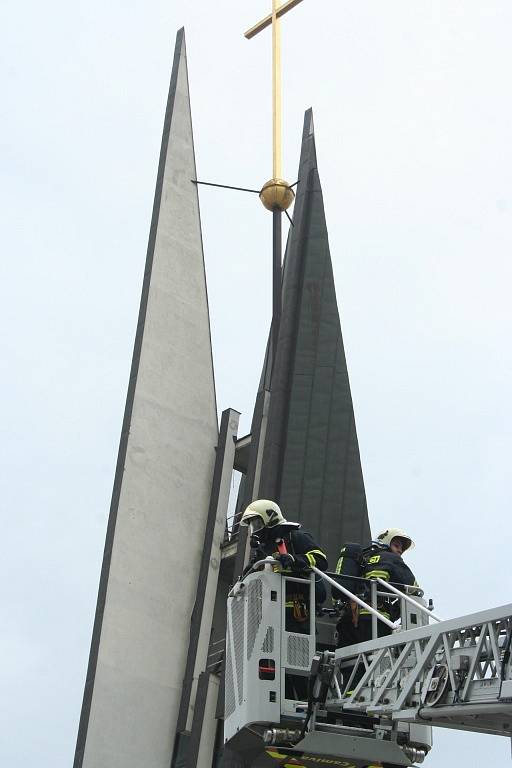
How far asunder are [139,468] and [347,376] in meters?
5.14

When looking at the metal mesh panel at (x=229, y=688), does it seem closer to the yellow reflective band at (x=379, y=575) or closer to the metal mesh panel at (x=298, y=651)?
the metal mesh panel at (x=298, y=651)

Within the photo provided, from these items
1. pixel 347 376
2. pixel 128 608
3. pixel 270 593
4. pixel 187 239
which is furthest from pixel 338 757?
pixel 187 239

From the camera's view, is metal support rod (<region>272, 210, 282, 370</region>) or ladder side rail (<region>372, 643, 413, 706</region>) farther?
metal support rod (<region>272, 210, 282, 370</region>)

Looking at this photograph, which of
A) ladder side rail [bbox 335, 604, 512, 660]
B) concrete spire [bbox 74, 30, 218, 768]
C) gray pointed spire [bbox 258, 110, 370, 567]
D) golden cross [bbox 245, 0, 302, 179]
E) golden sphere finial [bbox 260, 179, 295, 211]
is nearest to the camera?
ladder side rail [bbox 335, 604, 512, 660]

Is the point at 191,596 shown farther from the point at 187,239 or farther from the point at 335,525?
the point at 187,239

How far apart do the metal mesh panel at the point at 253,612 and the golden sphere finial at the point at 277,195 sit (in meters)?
17.7

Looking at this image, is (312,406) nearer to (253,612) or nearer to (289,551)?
(289,551)

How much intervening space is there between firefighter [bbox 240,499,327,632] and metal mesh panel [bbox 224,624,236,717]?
87 cm

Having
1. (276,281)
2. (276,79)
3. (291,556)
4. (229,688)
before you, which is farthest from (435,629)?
(276,79)

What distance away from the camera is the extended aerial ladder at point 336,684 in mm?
9023

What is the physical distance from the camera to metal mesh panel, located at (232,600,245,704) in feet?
34.7

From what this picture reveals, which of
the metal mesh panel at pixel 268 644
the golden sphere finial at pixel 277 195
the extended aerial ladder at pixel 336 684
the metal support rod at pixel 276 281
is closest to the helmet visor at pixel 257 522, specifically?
the extended aerial ladder at pixel 336 684

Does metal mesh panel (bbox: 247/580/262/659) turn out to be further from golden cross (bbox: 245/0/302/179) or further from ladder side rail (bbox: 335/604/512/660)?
golden cross (bbox: 245/0/302/179)

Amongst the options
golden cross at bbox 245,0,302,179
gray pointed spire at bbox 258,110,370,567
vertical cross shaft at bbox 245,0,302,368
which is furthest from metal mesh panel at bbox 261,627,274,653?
golden cross at bbox 245,0,302,179
